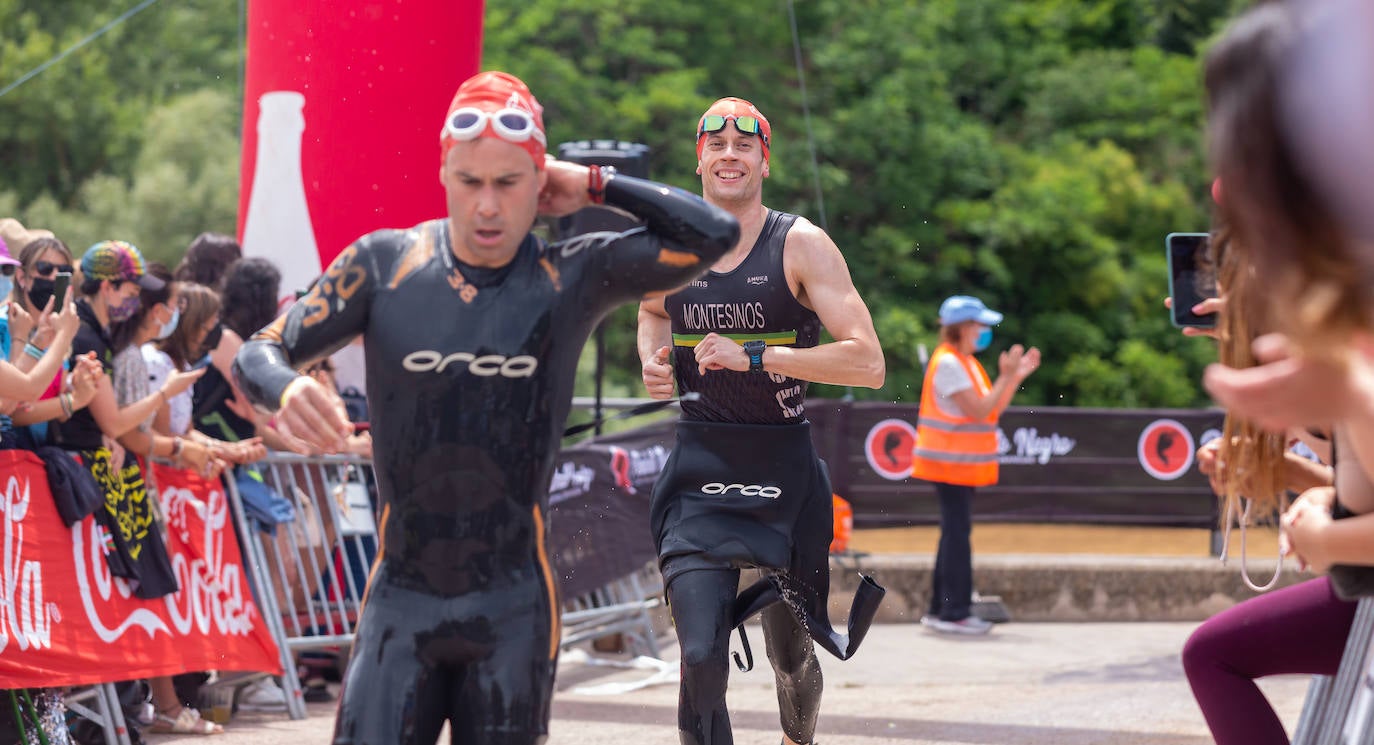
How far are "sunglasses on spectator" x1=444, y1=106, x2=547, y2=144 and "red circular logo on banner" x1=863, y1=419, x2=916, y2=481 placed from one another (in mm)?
10531

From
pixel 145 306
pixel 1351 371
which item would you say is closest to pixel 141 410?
pixel 145 306

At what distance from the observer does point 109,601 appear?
648 centimetres

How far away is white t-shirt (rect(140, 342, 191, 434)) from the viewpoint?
7.11 meters

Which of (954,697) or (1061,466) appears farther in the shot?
(1061,466)

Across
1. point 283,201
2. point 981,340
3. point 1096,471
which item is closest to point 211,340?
point 283,201

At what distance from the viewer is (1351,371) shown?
235 centimetres

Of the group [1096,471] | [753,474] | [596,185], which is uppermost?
[596,185]

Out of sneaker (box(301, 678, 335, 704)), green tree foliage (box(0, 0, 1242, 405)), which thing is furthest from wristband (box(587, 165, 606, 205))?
green tree foliage (box(0, 0, 1242, 405))

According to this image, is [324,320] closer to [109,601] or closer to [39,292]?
[39,292]

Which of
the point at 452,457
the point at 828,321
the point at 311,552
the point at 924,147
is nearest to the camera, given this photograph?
the point at 452,457

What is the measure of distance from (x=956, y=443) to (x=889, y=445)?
3520 millimetres

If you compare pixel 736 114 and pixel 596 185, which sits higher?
pixel 736 114

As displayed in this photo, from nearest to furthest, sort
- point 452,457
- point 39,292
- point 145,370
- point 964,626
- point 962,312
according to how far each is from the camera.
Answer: point 452,457 < point 39,292 < point 145,370 < point 962,312 < point 964,626

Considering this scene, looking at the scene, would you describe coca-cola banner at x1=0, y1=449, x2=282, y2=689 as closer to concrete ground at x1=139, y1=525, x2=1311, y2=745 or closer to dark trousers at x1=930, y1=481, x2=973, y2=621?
concrete ground at x1=139, y1=525, x2=1311, y2=745
